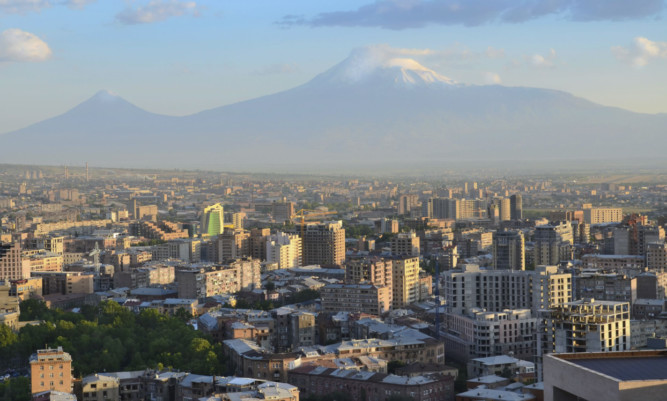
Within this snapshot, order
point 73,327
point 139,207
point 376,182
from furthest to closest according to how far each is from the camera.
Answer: point 376,182, point 139,207, point 73,327

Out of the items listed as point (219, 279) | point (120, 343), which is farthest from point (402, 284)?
point (120, 343)

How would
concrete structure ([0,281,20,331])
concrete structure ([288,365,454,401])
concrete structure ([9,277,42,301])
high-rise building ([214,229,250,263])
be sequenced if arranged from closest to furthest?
concrete structure ([288,365,454,401]) < concrete structure ([0,281,20,331]) < concrete structure ([9,277,42,301]) < high-rise building ([214,229,250,263])

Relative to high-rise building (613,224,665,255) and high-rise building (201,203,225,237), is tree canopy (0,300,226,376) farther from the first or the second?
high-rise building (201,203,225,237)

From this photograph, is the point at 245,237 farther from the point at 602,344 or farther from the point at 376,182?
the point at 376,182

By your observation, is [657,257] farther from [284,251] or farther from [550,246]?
[284,251]

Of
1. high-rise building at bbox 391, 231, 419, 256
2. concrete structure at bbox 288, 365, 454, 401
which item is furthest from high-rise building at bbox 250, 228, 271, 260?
concrete structure at bbox 288, 365, 454, 401

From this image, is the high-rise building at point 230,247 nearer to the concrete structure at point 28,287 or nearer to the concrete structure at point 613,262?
the concrete structure at point 28,287

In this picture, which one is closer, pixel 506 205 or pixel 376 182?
pixel 506 205

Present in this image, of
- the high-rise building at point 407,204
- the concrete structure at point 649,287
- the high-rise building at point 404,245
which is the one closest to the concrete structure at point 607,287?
the concrete structure at point 649,287

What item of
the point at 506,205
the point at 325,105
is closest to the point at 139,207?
the point at 506,205
